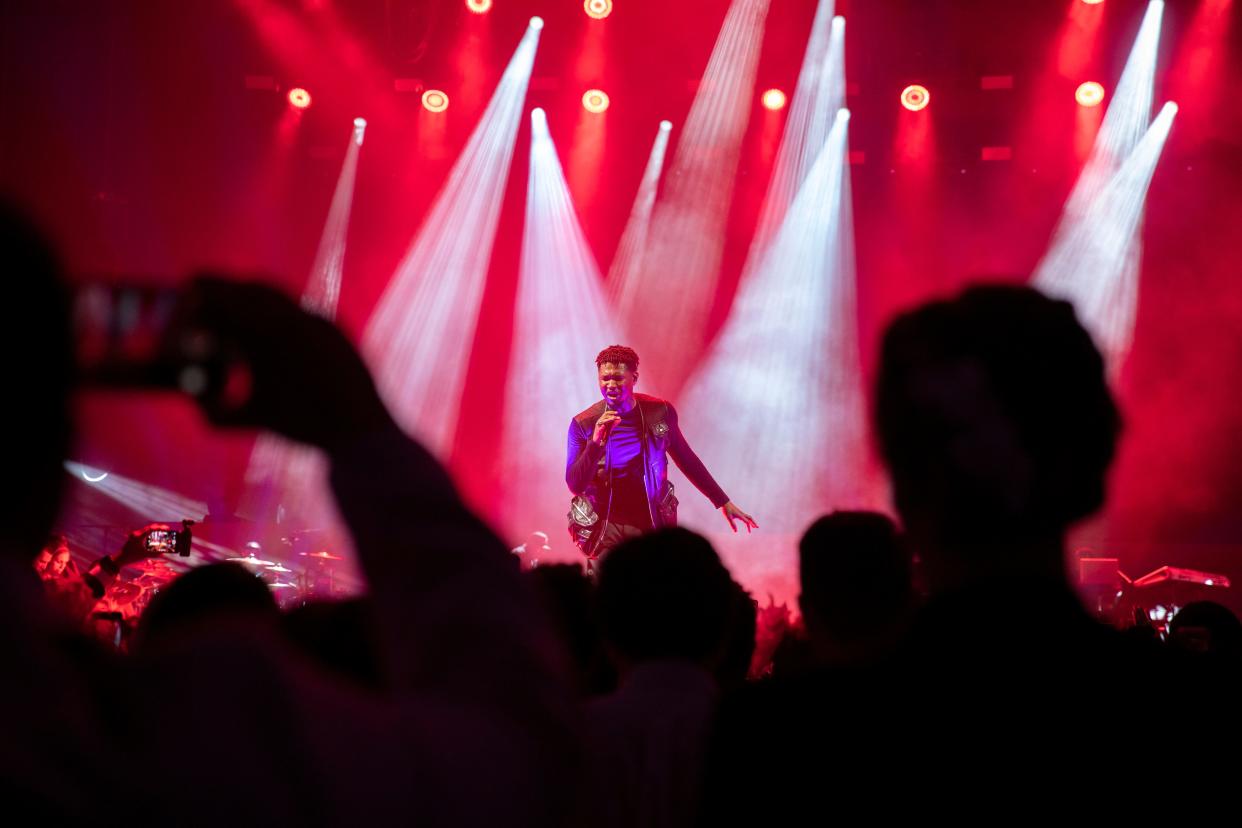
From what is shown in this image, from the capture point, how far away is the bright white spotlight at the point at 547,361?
1362 cm

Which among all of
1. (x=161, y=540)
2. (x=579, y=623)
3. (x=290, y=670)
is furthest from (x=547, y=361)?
(x=290, y=670)

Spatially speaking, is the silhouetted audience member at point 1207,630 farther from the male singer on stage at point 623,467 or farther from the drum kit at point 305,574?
the drum kit at point 305,574

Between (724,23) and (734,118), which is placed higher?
(724,23)

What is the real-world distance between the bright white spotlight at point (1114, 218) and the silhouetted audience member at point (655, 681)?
11049 mm

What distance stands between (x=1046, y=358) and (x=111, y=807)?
2.83 feet

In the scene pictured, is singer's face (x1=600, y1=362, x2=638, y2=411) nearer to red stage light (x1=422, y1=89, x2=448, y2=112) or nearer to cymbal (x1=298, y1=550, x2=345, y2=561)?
cymbal (x1=298, y1=550, x2=345, y2=561)

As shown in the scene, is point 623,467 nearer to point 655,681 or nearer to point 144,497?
point 655,681

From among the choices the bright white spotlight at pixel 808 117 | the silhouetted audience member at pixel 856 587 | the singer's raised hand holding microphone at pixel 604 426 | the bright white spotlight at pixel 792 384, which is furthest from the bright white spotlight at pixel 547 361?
the silhouetted audience member at pixel 856 587

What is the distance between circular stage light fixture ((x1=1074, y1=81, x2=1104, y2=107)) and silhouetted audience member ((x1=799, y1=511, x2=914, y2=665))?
11.1 meters

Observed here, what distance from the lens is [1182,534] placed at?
485 inches

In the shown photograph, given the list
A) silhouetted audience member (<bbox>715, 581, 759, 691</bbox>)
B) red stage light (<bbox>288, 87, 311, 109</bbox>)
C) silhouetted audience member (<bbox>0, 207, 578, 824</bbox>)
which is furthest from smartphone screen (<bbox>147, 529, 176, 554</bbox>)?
red stage light (<bbox>288, 87, 311, 109</bbox>)

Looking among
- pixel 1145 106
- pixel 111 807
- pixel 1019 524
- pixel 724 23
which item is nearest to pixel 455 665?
pixel 111 807

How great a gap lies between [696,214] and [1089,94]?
4.44m

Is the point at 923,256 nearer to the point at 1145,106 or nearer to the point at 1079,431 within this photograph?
the point at 1145,106
